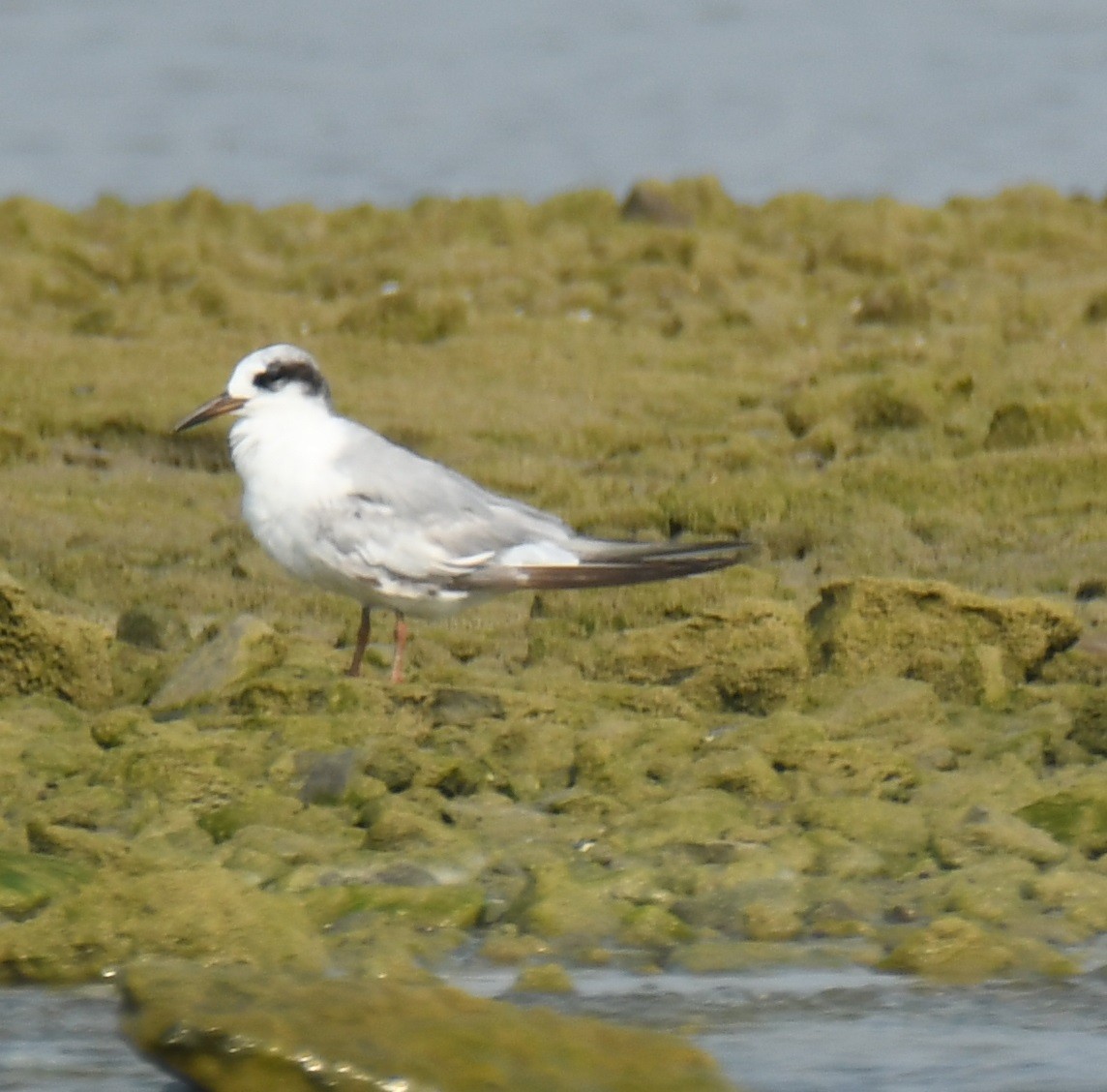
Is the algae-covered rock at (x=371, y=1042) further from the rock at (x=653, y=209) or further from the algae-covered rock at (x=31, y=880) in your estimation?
the rock at (x=653, y=209)

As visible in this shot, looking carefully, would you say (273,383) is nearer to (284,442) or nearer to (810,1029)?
(284,442)

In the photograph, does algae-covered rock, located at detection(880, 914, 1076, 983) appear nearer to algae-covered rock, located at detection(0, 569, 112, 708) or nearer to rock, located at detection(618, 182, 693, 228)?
algae-covered rock, located at detection(0, 569, 112, 708)

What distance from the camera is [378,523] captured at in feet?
22.3

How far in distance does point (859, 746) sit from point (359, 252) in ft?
32.9

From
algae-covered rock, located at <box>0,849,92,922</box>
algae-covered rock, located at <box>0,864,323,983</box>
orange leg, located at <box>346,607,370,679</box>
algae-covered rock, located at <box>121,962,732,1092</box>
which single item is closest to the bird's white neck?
orange leg, located at <box>346,607,370,679</box>

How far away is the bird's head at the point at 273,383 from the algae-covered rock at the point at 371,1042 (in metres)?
3.32

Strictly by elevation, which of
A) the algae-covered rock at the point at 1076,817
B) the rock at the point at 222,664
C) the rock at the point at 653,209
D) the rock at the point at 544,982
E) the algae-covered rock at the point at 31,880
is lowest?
the rock at the point at 544,982

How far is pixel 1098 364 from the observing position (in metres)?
11.1

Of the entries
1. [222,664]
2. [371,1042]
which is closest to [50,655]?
[222,664]

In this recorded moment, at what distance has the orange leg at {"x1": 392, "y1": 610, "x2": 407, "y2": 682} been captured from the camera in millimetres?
6777

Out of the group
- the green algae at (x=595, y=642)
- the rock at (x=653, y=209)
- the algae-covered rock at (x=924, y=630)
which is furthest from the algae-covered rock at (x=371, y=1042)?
the rock at (x=653, y=209)

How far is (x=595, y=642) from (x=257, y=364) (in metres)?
1.26

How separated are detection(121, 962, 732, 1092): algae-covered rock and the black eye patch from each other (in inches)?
132

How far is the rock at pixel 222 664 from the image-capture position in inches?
253
